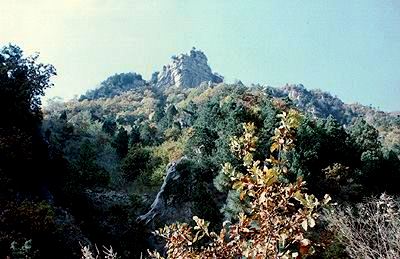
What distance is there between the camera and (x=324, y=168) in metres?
22.4

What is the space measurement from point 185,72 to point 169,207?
73970 mm

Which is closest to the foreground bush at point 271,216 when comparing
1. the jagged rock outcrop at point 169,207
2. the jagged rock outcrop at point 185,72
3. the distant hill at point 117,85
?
the jagged rock outcrop at point 169,207

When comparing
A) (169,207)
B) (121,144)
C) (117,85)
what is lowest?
(169,207)

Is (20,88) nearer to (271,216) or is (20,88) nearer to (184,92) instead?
(271,216)

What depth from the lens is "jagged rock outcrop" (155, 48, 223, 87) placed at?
9225cm

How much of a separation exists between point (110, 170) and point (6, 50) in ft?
36.3

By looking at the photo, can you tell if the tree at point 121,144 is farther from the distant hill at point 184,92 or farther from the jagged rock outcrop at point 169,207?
the distant hill at point 184,92

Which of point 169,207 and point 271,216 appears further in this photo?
point 169,207

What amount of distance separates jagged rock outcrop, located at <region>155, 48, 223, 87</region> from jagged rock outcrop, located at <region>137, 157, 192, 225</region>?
6999 centimetres

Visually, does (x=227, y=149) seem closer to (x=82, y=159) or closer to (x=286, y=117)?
(x=82, y=159)

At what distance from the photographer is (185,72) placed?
93.0 metres

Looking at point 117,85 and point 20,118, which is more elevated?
point 117,85

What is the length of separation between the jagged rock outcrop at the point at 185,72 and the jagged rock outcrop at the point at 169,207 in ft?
230

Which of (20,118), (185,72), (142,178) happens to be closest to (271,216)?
(20,118)
